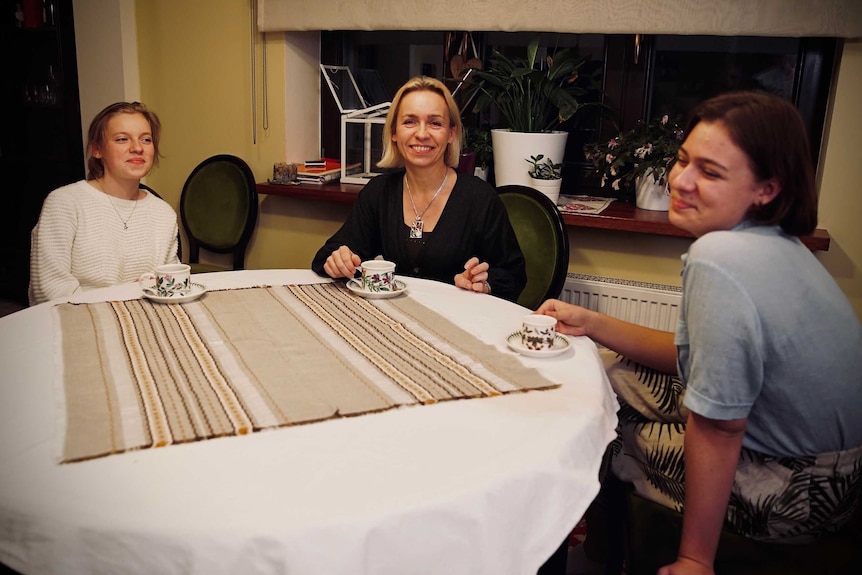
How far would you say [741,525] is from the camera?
121 cm

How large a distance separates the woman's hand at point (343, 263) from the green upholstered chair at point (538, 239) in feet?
2.24

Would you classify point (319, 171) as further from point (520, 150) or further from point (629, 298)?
point (629, 298)

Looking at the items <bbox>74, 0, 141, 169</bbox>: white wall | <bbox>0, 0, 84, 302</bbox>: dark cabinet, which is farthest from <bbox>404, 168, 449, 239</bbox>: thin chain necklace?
<bbox>0, 0, 84, 302</bbox>: dark cabinet

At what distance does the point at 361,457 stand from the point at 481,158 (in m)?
1.97

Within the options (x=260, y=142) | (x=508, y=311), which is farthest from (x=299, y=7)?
(x=508, y=311)

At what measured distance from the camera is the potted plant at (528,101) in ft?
8.38

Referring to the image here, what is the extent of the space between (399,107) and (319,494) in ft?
4.80

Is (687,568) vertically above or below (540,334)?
below

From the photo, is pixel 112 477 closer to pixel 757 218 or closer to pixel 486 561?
pixel 486 561

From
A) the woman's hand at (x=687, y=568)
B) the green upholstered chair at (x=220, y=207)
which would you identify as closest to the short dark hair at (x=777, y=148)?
the woman's hand at (x=687, y=568)

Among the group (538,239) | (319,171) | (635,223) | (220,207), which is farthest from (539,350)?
(220,207)

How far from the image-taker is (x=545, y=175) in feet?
8.43

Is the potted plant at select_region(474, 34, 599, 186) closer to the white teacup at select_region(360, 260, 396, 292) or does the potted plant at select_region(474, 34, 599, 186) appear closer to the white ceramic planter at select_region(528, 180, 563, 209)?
the white ceramic planter at select_region(528, 180, 563, 209)

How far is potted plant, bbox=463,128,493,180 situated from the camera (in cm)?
275
